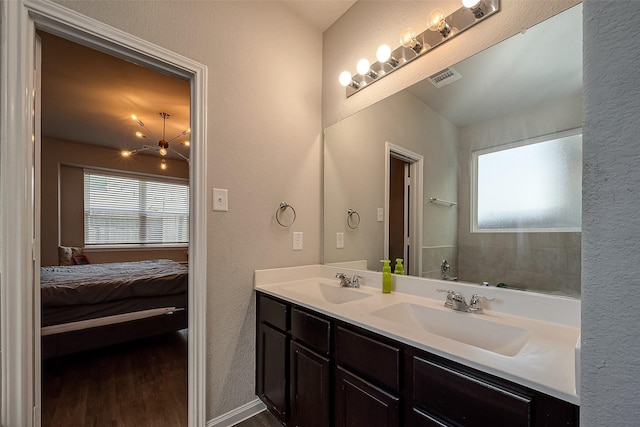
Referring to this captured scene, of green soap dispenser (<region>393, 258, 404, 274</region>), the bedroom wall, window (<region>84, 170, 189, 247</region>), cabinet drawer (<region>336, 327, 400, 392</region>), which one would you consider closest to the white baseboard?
cabinet drawer (<region>336, 327, 400, 392</region>)

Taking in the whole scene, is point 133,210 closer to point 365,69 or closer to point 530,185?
point 365,69

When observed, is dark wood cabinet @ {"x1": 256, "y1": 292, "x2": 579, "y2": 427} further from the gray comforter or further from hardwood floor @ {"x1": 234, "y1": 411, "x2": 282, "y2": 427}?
the gray comforter

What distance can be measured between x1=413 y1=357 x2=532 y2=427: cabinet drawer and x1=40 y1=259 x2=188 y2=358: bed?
2580 millimetres

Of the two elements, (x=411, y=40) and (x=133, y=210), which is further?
(x=133, y=210)

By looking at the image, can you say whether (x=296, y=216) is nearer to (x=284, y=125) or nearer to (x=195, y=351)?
(x=284, y=125)

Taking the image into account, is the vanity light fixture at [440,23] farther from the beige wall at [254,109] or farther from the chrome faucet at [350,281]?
the chrome faucet at [350,281]

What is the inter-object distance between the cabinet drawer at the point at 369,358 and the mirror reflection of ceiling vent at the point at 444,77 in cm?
128

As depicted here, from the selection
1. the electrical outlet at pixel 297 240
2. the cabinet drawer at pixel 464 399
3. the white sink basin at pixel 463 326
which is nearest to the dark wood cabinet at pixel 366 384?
the cabinet drawer at pixel 464 399

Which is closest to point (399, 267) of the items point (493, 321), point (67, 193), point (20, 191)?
point (493, 321)

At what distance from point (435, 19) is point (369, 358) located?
159 centimetres

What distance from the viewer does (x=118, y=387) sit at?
6.56 feet

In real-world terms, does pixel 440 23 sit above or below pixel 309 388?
above

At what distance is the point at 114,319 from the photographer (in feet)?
8.07

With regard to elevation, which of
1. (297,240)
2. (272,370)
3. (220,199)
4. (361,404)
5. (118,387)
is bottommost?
(118,387)
